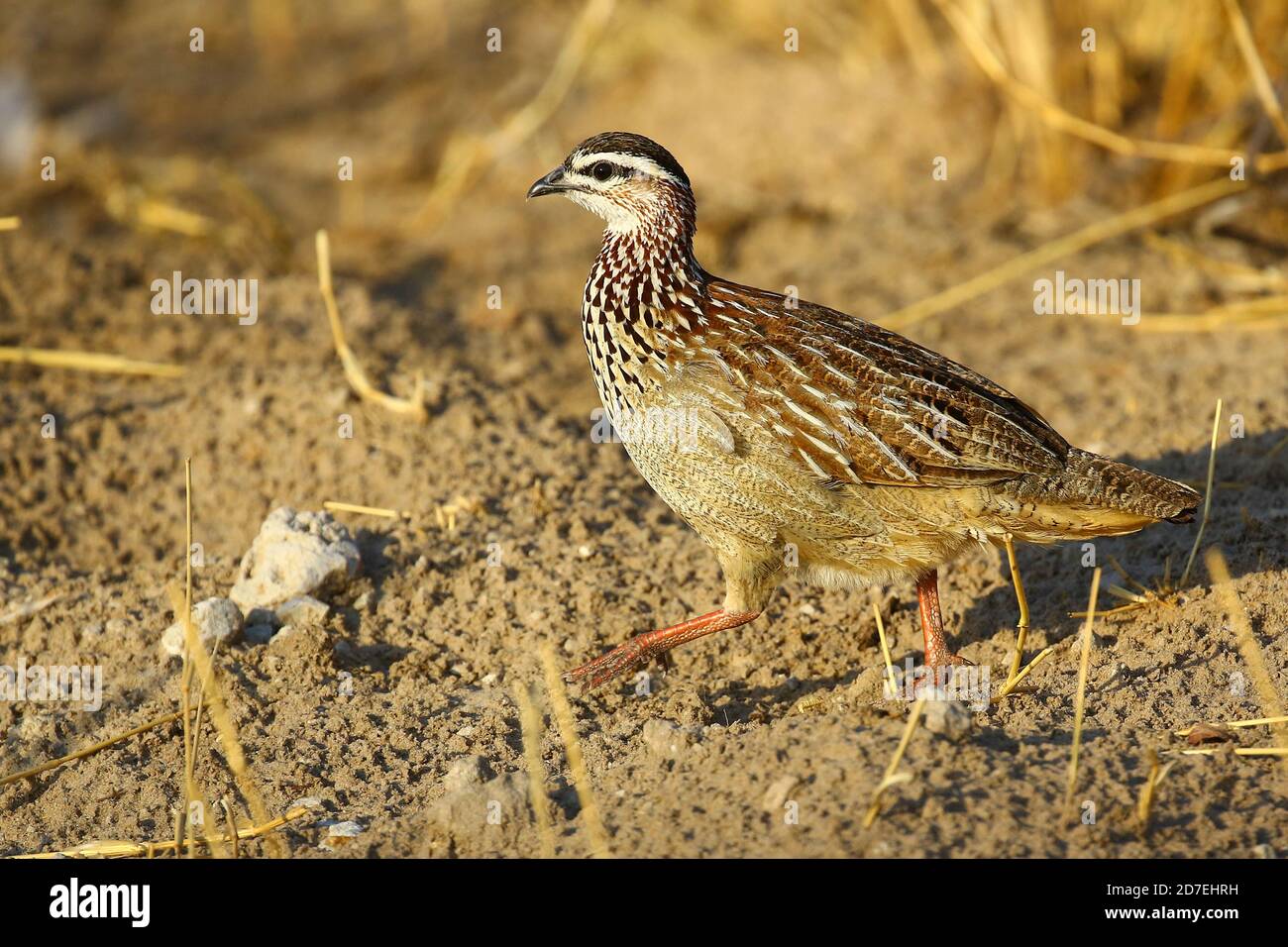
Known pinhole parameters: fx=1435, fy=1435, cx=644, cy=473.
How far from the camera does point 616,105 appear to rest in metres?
12.2

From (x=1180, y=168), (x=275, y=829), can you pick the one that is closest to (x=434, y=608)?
(x=275, y=829)

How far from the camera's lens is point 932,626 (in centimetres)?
565

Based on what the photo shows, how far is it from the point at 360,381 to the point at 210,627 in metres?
1.94

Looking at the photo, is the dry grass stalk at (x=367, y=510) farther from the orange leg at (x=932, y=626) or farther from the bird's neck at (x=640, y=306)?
the orange leg at (x=932, y=626)

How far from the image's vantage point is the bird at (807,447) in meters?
5.18

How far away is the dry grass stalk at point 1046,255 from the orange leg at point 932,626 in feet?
10.6

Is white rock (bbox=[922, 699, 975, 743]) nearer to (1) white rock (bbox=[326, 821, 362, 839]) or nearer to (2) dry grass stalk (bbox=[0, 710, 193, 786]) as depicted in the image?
(1) white rock (bbox=[326, 821, 362, 839])

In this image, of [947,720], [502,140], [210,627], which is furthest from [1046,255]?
[210,627]

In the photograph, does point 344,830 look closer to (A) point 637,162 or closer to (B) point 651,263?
(B) point 651,263

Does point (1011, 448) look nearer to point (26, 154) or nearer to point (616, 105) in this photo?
point (616, 105)

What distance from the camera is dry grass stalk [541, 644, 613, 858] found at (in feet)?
14.4

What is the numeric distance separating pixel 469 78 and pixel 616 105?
1.60m
